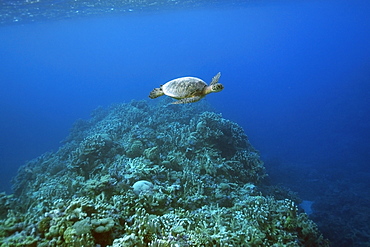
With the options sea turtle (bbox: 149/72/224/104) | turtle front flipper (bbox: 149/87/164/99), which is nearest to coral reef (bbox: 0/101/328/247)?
turtle front flipper (bbox: 149/87/164/99)

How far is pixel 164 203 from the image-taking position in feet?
15.4

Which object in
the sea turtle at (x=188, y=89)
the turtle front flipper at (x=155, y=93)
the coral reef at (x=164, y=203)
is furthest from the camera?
the turtle front flipper at (x=155, y=93)

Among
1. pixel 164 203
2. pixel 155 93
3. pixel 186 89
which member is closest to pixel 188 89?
pixel 186 89

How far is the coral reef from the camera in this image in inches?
131

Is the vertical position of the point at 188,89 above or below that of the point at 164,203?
above

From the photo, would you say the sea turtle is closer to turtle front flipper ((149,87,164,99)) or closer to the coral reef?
turtle front flipper ((149,87,164,99))

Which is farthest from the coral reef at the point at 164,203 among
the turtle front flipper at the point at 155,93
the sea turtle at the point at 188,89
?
the sea turtle at the point at 188,89

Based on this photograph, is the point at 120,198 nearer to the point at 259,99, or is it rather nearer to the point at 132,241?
the point at 132,241

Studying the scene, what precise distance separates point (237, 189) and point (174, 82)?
3.57 meters

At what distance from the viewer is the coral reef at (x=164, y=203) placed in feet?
10.9

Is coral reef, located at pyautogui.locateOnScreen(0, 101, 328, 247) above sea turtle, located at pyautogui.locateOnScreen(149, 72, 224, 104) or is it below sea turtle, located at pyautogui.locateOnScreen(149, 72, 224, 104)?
below

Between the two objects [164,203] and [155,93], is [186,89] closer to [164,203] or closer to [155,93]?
[155,93]

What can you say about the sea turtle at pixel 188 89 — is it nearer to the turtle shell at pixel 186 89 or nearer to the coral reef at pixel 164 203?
the turtle shell at pixel 186 89

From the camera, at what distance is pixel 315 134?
96.4ft
